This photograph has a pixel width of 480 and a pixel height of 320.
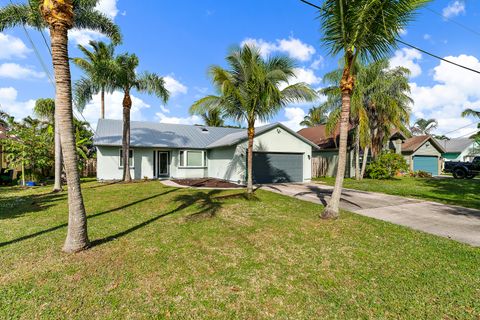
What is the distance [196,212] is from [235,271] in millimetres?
4099

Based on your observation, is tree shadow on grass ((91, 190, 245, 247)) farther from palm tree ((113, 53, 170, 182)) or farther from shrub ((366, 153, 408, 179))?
shrub ((366, 153, 408, 179))

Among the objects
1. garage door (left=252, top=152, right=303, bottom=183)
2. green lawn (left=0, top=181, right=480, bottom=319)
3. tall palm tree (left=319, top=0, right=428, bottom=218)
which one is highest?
tall palm tree (left=319, top=0, right=428, bottom=218)

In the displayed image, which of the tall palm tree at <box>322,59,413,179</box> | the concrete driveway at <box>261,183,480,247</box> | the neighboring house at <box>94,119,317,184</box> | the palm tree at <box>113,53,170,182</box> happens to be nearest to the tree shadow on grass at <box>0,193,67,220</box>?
the palm tree at <box>113,53,170,182</box>

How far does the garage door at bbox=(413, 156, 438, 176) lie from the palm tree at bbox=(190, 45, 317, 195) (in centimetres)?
2150

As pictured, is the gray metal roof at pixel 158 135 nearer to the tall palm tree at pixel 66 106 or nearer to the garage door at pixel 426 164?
the tall palm tree at pixel 66 106

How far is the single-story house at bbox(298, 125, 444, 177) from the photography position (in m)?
21.3

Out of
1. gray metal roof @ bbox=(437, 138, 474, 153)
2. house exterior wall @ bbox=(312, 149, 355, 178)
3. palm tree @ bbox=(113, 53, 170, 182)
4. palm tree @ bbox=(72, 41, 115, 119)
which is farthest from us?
gray metal roof @ bbox=(437, 138, 474, 153)

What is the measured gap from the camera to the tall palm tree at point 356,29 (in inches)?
232

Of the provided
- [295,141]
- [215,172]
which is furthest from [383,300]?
[215,172]

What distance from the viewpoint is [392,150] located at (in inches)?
947

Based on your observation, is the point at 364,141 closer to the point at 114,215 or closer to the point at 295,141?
the point at 295,141

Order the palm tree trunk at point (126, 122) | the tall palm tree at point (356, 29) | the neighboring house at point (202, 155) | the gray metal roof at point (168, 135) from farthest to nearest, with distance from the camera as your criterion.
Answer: the gray metal roof at point (168, 135) < the neighboring house at point (202, 155) < the palm tree trunk at point (126, 122) < the tall palm tree at point (356, 29)

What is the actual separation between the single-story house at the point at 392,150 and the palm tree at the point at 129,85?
14.0 meters

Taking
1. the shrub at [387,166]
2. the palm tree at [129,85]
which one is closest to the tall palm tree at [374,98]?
the shrub at [387,166]
